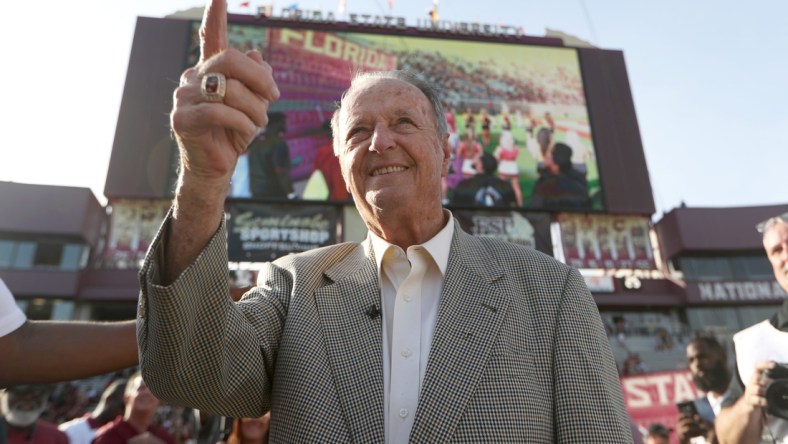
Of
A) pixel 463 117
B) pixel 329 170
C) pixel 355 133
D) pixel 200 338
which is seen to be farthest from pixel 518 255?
pixel 463 117

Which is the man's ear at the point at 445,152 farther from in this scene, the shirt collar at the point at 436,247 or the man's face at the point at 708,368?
the man's face at the point at 708,368

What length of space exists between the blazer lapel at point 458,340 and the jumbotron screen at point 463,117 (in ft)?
65.7

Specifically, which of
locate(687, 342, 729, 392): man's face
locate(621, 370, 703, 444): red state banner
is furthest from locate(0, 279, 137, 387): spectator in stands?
locate(621, 370, 703, 444): red state banner

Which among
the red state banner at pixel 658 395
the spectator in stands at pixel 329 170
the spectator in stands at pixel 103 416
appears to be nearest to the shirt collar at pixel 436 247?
the spectator in stands at pixel 103 416

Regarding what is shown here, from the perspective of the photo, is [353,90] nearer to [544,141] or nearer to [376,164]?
[376,164]

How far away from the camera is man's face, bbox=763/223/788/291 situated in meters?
2.59

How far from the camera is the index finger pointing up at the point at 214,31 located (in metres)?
1.04

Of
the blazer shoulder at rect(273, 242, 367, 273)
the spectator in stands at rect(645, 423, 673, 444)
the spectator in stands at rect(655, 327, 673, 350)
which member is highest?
the spectator in stands at rect(655, 327, 673, 350)

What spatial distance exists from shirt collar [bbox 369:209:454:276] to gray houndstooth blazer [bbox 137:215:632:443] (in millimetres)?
38

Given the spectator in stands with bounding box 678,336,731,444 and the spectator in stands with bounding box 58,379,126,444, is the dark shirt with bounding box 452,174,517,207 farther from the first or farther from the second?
the spectator in stands with bounding box 58,379,126,444

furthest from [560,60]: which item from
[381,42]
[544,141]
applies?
[381,42]

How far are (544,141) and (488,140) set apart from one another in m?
2.56

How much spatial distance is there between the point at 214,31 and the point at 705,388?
461 cm

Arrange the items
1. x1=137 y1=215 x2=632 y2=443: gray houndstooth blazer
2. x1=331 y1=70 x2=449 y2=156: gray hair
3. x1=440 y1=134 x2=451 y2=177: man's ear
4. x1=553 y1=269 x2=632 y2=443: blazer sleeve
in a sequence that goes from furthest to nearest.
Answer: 1. x1=440 y1=134 x2=451 y2=177: man's ear
2. x1=331 y1=70 x2=449 y2=156: gray hair
3. x1=553 y1=269 x2=632 y2=443: blazer sleeve
4. x1=137 y1=215 x2=632 y2=443: gray houndstooth blazer
